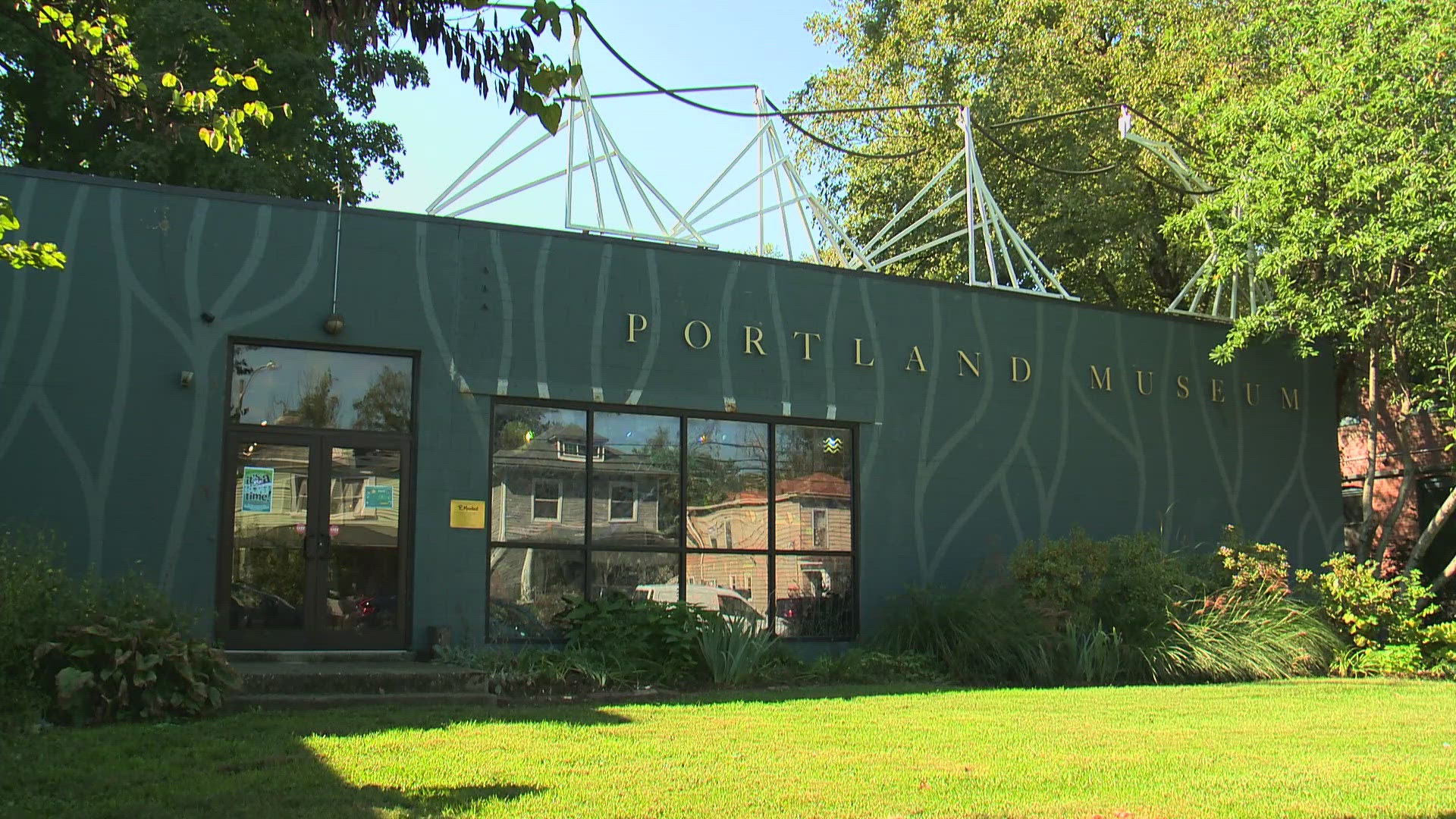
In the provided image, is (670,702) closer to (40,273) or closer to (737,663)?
(737,663)

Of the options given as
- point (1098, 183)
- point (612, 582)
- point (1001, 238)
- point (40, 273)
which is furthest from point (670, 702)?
point (1098, 183)

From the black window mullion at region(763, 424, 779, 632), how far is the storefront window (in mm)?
13

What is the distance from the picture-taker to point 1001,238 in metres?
15.5

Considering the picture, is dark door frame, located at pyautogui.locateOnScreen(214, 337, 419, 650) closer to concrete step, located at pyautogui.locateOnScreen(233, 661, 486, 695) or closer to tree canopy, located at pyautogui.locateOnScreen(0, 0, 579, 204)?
concrete step, located at pyautogui.locateOnScreen(233, 661, 486, 695)

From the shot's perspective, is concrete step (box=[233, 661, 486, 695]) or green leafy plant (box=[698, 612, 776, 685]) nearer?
concrete step (box=[233, 661, 486, 695])

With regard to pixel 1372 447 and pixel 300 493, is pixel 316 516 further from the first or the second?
pixel 1372 447

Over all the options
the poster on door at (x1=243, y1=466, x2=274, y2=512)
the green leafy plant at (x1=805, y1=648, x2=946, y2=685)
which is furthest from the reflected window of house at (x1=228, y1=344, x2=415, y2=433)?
the green leafy plant at (x1=805, y1=648, x2=946, y2=685)

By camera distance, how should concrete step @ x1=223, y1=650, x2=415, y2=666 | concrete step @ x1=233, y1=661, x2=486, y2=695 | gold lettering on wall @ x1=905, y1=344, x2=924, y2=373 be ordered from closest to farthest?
1. concrete step @ x1=233, y1=661, x2=486, y2=695
2. concrete step @ x1=223, y1=650, x2=415, y2=666
3. gold lettering on wall @ x1=905, y1=344, x2=924, y2=373

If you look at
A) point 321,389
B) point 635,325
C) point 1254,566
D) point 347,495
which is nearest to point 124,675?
point 347,495

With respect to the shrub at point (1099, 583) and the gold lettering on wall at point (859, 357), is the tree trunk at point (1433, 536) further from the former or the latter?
the gold lettering on wall at point (859, 357)

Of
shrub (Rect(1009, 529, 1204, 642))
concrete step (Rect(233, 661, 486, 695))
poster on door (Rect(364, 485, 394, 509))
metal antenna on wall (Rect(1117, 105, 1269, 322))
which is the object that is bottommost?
concrete step (Rect(233, 661, 486, 695))

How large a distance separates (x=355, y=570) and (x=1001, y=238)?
8415 mm

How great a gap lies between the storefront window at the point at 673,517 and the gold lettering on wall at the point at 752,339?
76 cm

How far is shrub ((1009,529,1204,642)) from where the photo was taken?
42.2 ft
